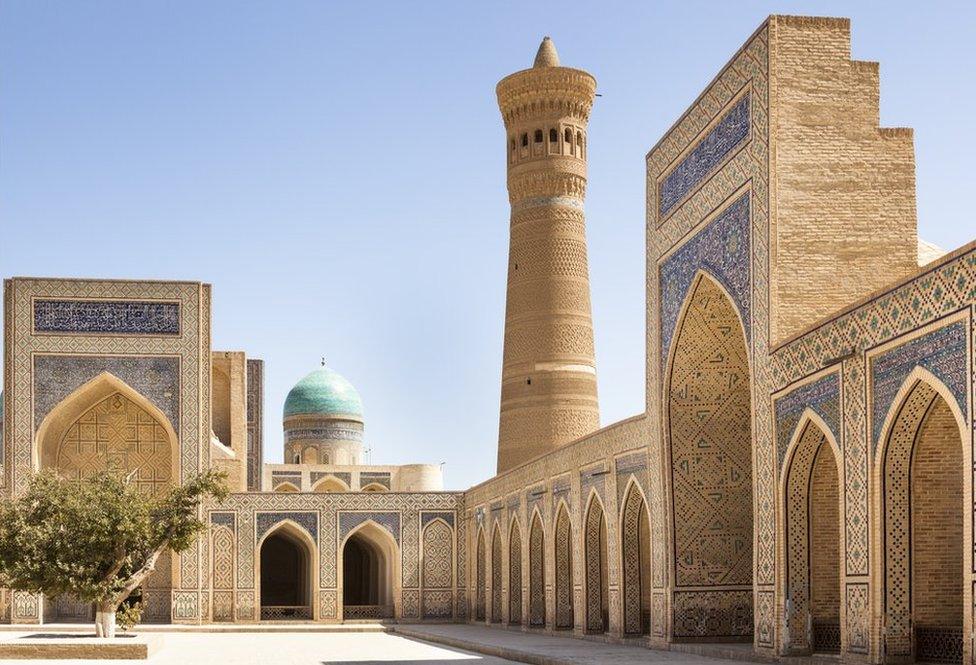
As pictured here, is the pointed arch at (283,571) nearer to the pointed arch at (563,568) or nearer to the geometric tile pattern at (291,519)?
the geometric tile pattern at (291,519)

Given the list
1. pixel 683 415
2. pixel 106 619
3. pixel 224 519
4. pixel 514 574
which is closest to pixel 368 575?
pixel 224 519

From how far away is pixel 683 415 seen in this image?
14.2m

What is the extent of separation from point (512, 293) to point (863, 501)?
1717 centimetres

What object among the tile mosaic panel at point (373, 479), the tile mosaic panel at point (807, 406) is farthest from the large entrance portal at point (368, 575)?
the tile mosaic panel at point (807, 406)

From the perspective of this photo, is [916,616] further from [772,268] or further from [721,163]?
[721,163]

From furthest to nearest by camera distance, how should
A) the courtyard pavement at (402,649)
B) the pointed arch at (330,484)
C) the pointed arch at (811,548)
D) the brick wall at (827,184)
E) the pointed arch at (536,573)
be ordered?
the pointed arch at (330,484) → the pointed arch at (536,573) → the courtyard pavement at (402,649) → the brick wall at (827,184) → the pointed arch at (811,548)

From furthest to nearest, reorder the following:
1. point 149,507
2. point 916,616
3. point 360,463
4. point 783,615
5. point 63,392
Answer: point 360,463 < point 63,392 < point 149,507 < point 783,615 < point 916,616

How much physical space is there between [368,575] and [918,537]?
2058 cm

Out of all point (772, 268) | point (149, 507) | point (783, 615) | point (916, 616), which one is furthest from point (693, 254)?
point (149, 507)

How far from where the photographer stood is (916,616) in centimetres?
946

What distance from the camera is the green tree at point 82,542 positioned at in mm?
16094

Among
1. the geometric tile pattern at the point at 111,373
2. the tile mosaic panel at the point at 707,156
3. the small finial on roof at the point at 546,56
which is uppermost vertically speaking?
the small finial on roof at the point at 546,56

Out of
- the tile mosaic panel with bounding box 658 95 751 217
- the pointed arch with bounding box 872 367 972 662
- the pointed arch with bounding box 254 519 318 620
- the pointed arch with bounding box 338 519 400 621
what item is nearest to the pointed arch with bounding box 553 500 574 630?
the tile mosaic panel with bounding box 658 95 751 217

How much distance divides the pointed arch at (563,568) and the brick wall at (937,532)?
930 cm
